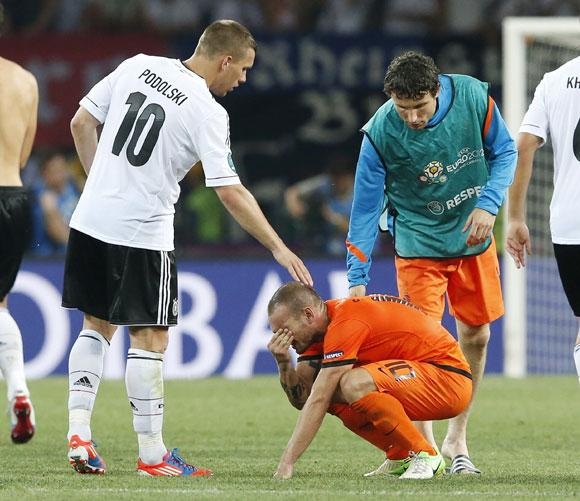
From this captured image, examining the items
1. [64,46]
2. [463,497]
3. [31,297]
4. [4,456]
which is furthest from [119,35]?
[463,497]

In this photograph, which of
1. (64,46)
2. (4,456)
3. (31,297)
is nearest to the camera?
(4,456)

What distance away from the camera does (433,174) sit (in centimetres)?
640

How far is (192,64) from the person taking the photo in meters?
6.06

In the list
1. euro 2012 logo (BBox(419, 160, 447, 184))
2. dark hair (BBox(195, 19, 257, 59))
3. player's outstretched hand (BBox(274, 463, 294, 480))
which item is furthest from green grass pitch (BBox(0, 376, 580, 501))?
dark hair (BBox(195, 19, 257, 59))

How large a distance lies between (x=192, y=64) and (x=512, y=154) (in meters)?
1.52

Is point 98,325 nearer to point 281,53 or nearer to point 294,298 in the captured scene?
point 294,298

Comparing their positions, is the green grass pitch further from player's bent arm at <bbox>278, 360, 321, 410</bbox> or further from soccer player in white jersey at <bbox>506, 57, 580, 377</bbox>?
soccer player in white jersey at <bbox>506, 57, 580, 377</bbox>

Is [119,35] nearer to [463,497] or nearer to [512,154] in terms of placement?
[512,154]

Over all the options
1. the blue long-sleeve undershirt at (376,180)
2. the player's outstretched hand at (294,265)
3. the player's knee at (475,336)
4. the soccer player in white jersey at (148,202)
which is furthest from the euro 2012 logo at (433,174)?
the player's outstretched hand at (294,265)

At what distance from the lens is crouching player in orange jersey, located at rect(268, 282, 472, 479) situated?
5625mm

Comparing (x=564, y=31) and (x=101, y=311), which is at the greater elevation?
(x=564, y=31)

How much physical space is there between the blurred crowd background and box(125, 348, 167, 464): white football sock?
31.5 ft

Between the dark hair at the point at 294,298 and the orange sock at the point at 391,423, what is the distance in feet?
1.47

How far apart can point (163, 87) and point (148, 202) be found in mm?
495
